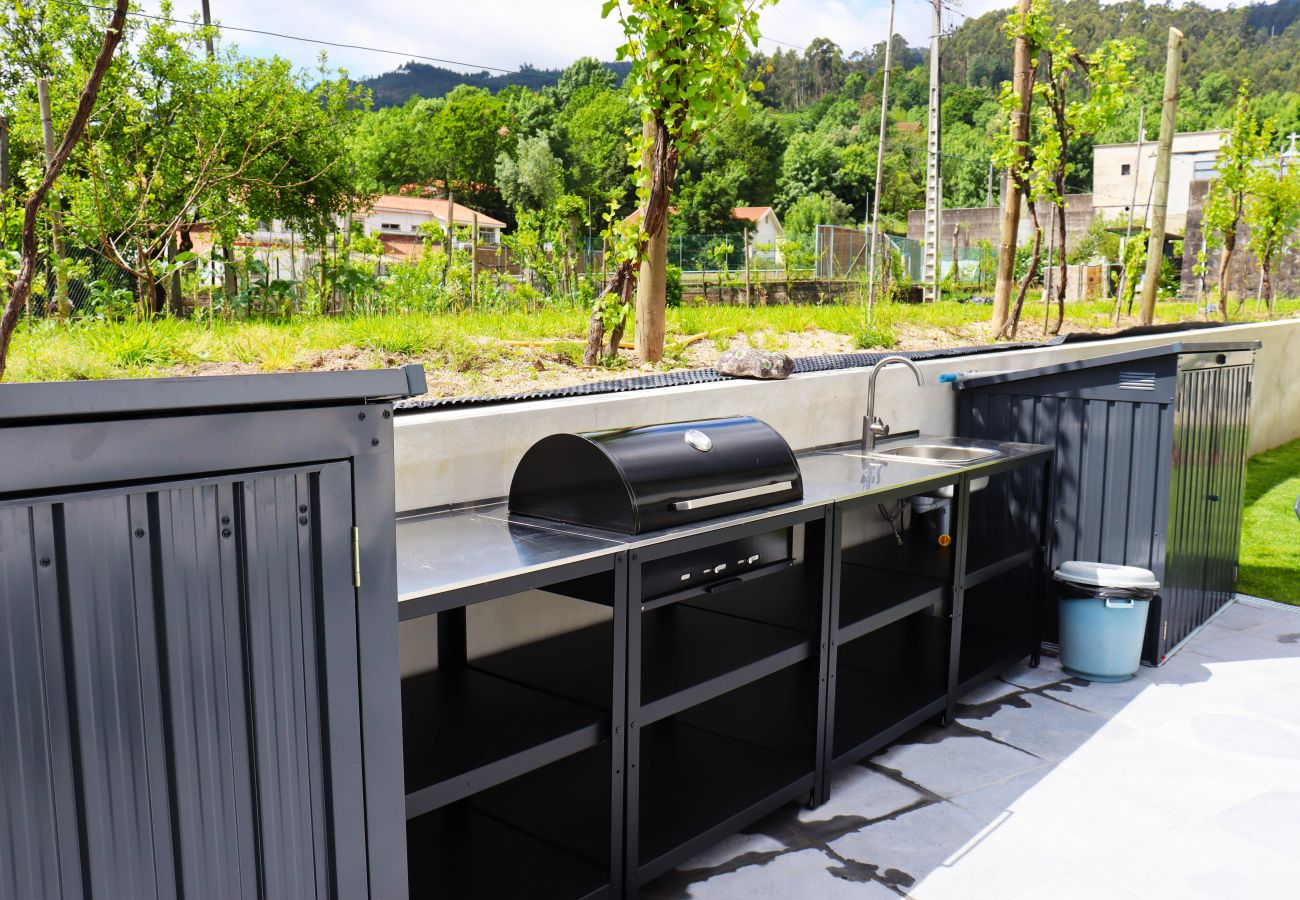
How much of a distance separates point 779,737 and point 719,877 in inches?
21.9

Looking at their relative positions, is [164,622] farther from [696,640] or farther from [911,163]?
[911,163]

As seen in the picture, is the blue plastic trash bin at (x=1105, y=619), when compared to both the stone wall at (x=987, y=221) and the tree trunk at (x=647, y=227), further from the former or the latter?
the stone wall at (x=987, y=221)

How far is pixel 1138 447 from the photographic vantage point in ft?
13.6

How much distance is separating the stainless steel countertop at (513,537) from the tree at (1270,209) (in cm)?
1439

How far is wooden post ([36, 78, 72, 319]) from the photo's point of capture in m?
4.12

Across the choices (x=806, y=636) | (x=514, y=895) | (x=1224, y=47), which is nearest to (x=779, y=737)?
(x=806, y=636)

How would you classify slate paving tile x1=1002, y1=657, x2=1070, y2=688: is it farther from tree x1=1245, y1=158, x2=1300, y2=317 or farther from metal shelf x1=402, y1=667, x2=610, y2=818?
tree x1=1245, y1=158, x2=1300, y2=317

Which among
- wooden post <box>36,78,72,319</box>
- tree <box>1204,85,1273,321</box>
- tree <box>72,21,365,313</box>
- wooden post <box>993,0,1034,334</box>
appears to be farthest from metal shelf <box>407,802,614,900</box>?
tree <box>1204,85,1273,321</box>

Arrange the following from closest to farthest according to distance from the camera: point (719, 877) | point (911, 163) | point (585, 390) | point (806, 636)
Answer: point (719, 877), point (806, 636), point (585, 390), point (911, 163)

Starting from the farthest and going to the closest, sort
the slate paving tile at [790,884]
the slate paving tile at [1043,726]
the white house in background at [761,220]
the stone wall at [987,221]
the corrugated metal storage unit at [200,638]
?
the white house in background at [761,220]
the stone wall at [987,221]
the slate paving tile at [1043,726]
the slate paving tile at [790,884]
the corrugated metal storage unit at [200,638]

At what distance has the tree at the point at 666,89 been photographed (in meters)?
4.06

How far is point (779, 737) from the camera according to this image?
3.04 metres

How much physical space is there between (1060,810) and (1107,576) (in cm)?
130

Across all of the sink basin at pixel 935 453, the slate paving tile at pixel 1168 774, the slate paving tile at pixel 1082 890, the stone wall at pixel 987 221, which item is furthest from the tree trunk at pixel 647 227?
the stone wall at pixel 987 221
